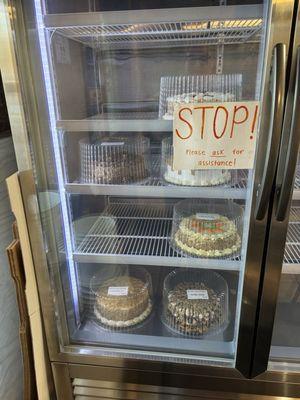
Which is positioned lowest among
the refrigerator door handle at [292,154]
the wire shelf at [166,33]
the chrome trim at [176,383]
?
the chrome trim at [176,383]

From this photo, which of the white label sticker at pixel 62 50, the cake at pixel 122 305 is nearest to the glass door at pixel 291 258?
the cake at pixel 122 305

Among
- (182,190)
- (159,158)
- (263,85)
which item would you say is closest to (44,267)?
(182,190)

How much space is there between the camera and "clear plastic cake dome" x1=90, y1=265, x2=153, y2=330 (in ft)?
4.34

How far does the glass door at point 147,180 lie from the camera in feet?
3.13

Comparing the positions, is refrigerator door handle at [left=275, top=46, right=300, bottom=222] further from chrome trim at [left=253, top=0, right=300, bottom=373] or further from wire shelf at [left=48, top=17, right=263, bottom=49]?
wire shelf at [left=48, top=17, right=263, bottom=49]

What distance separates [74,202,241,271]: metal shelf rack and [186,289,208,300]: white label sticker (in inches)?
8.8

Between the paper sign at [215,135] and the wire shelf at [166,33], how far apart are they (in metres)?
0.25

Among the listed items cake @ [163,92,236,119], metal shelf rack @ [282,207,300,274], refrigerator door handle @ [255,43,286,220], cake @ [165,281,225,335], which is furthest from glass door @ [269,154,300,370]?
cake @ [163,92,236,119]

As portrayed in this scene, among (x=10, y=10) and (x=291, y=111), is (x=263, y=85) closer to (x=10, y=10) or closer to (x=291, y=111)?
(x=291, y=111)

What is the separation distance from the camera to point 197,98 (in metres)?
1.00

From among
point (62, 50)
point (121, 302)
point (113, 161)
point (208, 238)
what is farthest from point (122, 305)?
point (62, 50)

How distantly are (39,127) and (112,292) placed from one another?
2.47 feet

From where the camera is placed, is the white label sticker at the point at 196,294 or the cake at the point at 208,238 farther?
the white label sticker at the point at 196,294

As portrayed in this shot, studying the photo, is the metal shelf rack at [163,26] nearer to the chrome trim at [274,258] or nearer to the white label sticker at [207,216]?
the chrome trim at [274,258]
